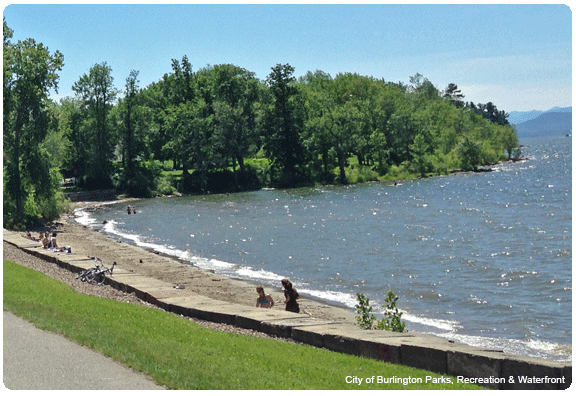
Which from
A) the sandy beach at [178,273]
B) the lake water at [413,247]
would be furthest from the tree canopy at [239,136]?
the sandy beach at [178,273]

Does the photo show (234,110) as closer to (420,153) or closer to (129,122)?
(129,122)

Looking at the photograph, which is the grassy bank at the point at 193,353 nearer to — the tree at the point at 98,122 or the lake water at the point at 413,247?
the lake water at the point at 413,247

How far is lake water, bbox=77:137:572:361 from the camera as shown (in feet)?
72.0

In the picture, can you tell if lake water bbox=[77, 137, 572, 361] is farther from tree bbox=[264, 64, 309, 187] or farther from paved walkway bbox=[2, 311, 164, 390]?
tree bbox=[264, 64, 309, 187]

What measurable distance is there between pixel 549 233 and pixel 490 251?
844 cm

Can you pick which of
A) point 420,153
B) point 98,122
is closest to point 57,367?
point 98,122

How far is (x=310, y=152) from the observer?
96.6 metres


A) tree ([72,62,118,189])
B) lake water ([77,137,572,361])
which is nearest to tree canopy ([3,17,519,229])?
tree ([72,62,118,189])

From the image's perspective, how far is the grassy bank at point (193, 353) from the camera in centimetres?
934

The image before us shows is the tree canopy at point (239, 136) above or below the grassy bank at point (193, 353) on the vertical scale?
above

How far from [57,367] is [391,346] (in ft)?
17.7

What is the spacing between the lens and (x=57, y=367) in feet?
32.8

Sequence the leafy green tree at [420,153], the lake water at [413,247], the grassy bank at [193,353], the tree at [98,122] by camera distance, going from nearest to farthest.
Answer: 1. the grassy bank at [193,353]
2. the lake water at [413,247]
3. the tree at [98,122]
4. the leafy green tree at [420,153]

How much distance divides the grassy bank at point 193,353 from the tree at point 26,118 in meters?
32.6
